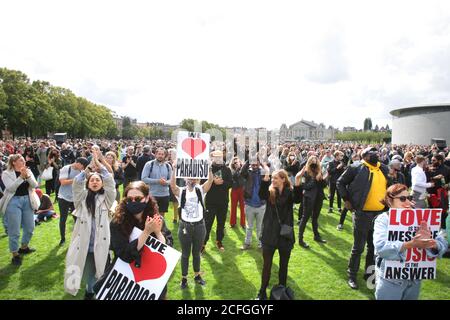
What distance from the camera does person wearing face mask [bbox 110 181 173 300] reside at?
3271 millimetres

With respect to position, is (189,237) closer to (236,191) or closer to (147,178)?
(147,178)

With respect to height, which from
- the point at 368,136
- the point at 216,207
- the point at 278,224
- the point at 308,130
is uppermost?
the point at 308,130

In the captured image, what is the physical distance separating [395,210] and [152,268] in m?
2.72

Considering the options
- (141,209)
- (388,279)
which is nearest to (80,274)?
(141,209)

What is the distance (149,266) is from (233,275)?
3058 mm

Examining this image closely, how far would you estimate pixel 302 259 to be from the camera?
6.83 m

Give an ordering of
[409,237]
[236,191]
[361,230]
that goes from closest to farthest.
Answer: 1. [409,237]
2. [361,230]
3. [236,191]

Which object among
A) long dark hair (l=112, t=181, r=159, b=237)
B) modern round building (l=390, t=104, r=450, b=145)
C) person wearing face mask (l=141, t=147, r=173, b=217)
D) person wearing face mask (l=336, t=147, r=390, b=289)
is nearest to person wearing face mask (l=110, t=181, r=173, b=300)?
long dark hair (l=112, t=181, r=159, b=237)

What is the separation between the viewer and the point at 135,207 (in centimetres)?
349

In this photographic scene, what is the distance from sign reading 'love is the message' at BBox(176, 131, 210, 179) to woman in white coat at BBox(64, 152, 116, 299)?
3.80 feet

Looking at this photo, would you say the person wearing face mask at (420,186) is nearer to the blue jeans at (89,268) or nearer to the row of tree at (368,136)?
the blue jeans at (89,268)

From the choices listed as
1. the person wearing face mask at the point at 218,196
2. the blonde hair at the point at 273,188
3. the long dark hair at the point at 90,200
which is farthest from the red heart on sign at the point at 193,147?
the person wearing face mask at the point at 218,196

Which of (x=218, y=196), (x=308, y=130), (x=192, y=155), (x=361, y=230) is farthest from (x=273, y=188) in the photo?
(x=308, y=130)
